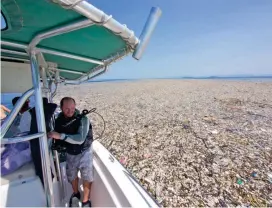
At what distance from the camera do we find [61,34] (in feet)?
3.99

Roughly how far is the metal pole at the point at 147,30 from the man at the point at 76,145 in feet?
4.25

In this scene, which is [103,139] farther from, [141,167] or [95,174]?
[95,174]

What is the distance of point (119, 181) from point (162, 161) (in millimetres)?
2710

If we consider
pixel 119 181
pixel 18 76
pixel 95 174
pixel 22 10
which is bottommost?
pixel 95 174

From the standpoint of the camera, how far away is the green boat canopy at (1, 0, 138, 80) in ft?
2.89

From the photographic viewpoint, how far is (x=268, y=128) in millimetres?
6109

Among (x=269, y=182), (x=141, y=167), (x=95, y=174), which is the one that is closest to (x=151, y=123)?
(x=141, y=167)

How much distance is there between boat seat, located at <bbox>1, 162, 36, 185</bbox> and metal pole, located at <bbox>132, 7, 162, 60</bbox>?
1739 millimetres

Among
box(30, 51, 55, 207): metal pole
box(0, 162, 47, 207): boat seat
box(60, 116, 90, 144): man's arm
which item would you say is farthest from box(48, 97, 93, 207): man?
box(30, 51, 55, 207): metal pole

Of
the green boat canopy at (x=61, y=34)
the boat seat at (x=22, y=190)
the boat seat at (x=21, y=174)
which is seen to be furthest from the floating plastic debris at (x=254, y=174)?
the boat seat at (x=21, y=174)

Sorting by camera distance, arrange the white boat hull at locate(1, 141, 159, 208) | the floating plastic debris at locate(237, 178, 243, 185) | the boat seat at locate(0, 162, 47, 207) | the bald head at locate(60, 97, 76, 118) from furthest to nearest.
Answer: the floating plastic debris at locate(237, 178, 243, 185) → the bald head at locate(60, 97, 76, 118) → the boat seat at locate(0, 162, 47, 207) → the white boat hull at locate(1, 141, 159, 208)

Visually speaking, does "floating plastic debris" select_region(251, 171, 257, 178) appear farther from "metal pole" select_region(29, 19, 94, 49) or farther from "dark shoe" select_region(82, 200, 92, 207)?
"metal pole" select_region(29, 19, 94, 49)

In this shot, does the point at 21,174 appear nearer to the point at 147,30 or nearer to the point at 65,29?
the point at 65,29

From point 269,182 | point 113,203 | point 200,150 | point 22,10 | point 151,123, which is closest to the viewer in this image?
point 22,10
